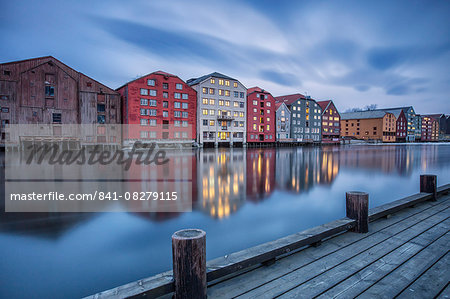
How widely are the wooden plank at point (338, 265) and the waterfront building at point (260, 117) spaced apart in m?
50.4

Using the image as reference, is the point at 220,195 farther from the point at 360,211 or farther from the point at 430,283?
the point at 430,283

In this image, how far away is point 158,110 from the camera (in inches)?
1657

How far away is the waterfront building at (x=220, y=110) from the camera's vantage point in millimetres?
47844

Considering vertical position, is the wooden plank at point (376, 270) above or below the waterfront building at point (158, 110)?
below

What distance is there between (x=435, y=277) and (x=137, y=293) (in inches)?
140

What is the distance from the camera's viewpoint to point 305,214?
284 inches

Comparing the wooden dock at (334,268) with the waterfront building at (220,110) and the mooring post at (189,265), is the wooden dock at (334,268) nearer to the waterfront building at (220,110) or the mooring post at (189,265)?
the mooring post at (189,265)

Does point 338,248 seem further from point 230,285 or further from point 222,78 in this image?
point 222,78

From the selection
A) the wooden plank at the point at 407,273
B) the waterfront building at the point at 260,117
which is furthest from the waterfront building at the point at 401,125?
the wooden plank at the point at 407,273

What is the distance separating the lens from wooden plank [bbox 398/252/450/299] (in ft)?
8.90

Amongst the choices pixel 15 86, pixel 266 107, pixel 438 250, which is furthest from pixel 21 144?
pixel 266 107

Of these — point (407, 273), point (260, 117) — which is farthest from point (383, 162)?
point (260, 117)

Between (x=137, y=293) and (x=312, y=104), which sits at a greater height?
(x=312, y=104)

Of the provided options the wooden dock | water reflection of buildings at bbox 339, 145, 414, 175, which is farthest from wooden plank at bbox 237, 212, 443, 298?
water reflection of buildings at bbox 339, 145, 414, 175
